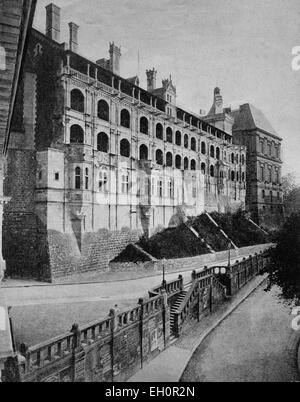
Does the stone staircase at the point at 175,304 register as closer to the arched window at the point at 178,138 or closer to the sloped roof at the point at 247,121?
the arched window at the point at 178,138

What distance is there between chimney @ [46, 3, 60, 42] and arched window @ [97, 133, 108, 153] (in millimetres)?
7083

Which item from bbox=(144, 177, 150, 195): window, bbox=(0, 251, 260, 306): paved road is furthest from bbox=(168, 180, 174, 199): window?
bbox=(0, 251, 260, 306): paved road

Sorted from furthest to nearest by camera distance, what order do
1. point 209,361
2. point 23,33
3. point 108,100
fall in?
1. point 108,100
2. point 209,361
3. point 23,33

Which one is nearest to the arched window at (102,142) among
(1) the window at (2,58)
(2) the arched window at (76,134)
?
(2) the arched window at (76,134)

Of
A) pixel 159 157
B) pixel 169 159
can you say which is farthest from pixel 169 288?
pixel 169 159

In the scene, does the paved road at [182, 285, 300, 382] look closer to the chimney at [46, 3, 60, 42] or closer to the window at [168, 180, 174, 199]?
the window at [168, 180, 174, 199]

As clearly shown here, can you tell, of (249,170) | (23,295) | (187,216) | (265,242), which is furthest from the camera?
(249,170)

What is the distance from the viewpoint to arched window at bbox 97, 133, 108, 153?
2455 centimetres

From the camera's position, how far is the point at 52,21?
65.3 feet

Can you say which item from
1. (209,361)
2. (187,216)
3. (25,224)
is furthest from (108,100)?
(209,361)

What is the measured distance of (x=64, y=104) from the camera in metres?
21.3

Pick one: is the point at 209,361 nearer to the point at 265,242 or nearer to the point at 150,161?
the point at 150,161

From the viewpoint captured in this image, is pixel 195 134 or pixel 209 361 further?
pixel 195 134
